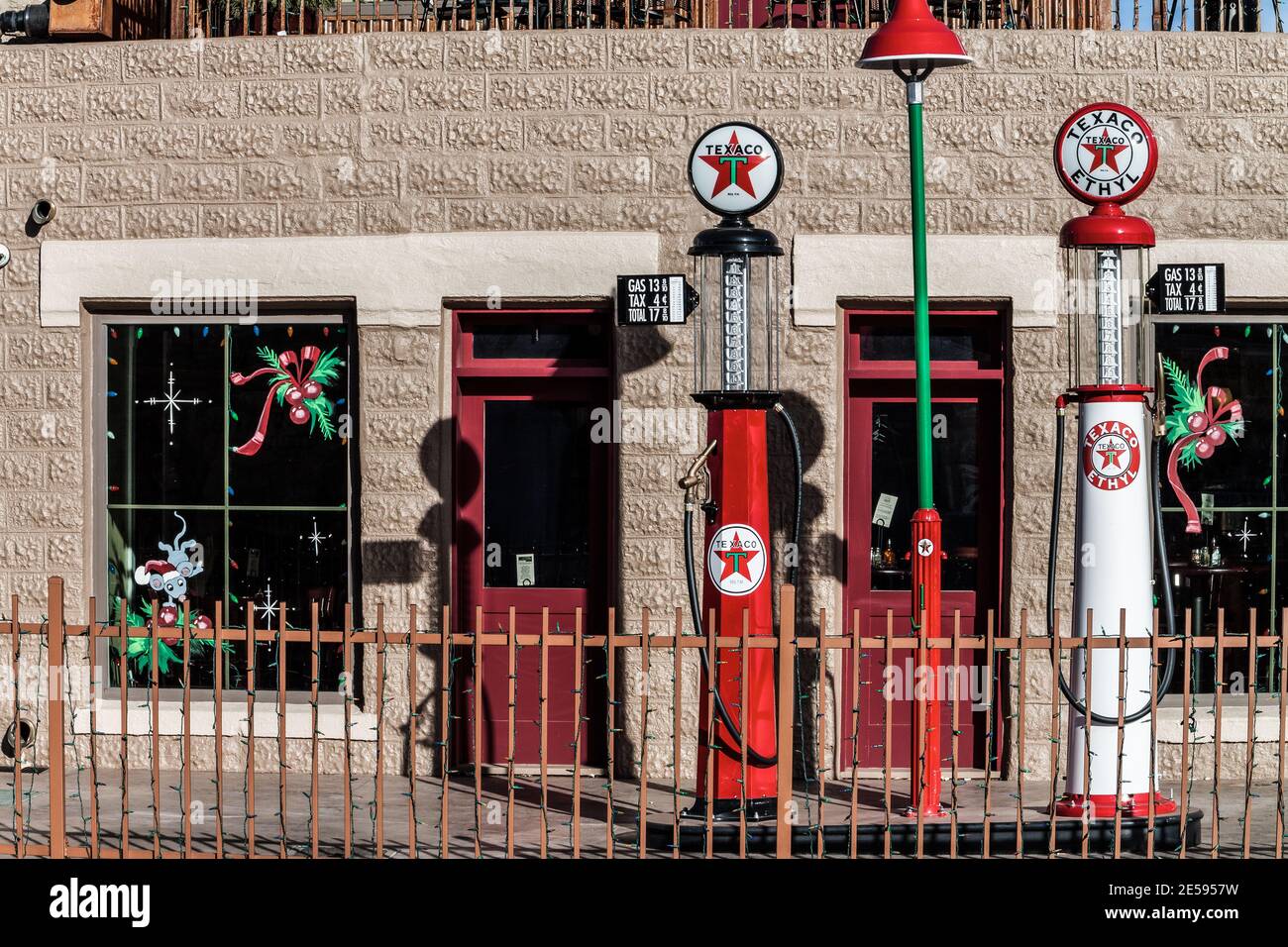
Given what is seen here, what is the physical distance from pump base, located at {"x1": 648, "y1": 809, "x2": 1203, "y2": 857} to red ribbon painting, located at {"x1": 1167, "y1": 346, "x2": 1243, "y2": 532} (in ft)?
9.36

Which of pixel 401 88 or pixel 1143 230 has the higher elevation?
pixel 401 88

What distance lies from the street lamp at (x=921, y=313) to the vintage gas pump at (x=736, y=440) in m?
0.66

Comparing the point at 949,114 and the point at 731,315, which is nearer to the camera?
the point at 731,315

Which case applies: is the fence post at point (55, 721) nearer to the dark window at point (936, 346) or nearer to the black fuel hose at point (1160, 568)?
the black fuel hose at point (1160, 568)

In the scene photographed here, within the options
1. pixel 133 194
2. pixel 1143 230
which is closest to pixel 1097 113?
pixel 1143 230

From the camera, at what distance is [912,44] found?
8.27 meters

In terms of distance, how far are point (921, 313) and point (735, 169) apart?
45.8 inches

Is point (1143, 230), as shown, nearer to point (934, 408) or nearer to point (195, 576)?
point (934, 408)

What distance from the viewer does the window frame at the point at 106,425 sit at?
10133mm

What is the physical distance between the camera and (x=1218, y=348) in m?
9.93

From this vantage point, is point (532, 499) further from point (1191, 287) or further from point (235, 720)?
point (1191, 287)

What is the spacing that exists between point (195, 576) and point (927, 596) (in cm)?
438

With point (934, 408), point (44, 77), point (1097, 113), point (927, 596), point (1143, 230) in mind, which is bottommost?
point (927, 596)

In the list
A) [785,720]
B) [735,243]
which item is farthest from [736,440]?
[785,720]
